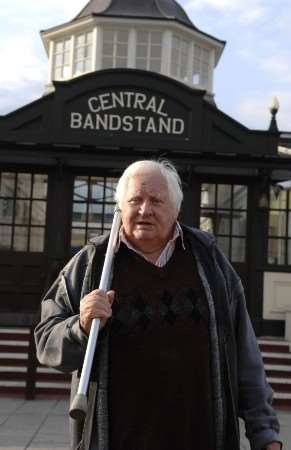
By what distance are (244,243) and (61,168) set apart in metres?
3.56

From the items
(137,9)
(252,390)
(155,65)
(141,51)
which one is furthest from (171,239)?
(137,9)

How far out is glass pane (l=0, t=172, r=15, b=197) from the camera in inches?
470

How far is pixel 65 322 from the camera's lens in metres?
2.35

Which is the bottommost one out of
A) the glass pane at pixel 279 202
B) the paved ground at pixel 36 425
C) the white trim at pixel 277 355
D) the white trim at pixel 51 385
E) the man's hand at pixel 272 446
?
the paved ground at pixel 36 425

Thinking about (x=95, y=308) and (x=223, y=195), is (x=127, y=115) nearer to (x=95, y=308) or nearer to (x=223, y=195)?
(x=223, y=195)

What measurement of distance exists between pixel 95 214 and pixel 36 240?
116 cm

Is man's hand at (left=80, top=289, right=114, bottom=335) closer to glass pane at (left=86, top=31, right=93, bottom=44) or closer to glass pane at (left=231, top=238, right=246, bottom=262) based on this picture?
glass pane at (left=231, top=238, right=246, bottom=262)

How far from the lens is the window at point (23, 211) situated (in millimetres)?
11836

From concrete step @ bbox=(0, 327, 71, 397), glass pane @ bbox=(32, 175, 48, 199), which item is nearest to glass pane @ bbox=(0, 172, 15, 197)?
glass pane @ bbox=(32, 175, 48, 199)

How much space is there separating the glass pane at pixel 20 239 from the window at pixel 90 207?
33.3 inches

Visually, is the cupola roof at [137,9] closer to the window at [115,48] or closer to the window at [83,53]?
the window at [115,48]

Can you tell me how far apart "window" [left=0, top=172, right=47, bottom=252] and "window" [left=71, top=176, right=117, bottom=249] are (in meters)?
0.59

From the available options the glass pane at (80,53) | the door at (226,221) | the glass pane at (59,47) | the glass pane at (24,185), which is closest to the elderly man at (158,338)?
the door at (226,221)

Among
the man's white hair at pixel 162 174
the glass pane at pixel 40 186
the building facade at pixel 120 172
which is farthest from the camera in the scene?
the glass pane at pixel 40 186
